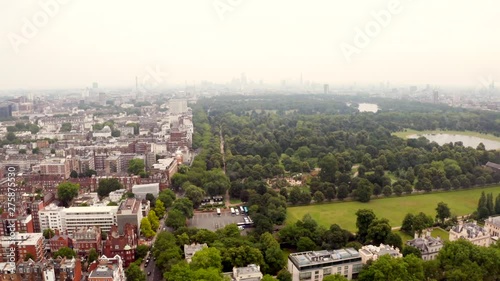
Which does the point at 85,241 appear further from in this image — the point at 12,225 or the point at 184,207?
the point at 184,207

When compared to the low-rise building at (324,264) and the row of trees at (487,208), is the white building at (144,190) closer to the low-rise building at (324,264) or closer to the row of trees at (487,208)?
the low-rise building at (324,264)

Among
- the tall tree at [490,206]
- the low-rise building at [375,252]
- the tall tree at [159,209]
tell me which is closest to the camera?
the low-rise building at [375,252]

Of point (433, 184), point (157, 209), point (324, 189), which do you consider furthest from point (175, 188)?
point (433, 184)

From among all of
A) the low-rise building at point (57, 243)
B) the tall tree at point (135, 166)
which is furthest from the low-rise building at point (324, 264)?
the tall tree at point (135, 166)

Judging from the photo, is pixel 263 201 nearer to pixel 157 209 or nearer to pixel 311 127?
pixel 157 209

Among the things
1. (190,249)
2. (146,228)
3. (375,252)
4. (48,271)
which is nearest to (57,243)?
(48,271)

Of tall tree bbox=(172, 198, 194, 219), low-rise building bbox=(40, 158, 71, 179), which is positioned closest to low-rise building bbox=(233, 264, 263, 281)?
tall tree bbox=(172, 198, 194, 219)

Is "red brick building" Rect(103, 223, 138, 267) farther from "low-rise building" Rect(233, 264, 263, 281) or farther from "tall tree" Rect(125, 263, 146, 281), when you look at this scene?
"low-rise building" Rect(233, 264, 263, 281)
